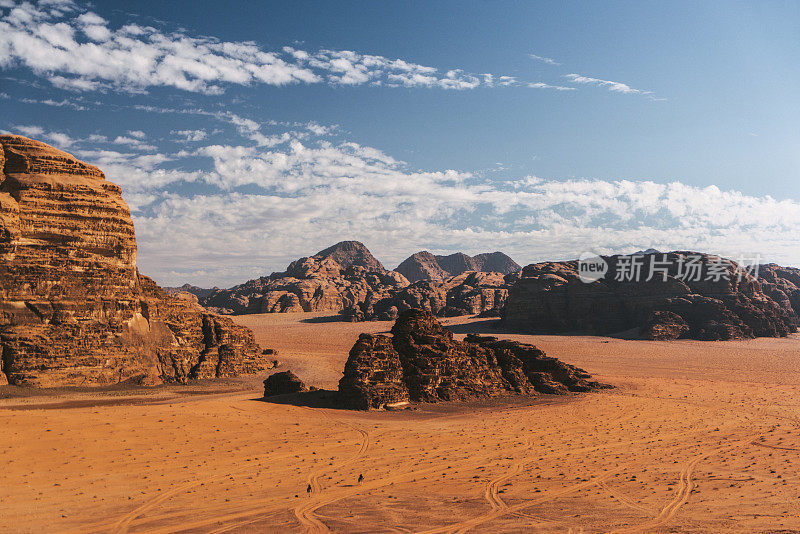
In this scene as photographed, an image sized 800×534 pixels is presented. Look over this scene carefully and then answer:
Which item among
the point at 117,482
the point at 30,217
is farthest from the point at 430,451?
the point at 30,217

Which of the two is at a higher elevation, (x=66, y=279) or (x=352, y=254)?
(x=352, y=254)

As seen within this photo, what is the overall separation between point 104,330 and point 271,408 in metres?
9.40

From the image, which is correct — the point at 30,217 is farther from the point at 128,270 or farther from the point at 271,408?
the point at 271,408

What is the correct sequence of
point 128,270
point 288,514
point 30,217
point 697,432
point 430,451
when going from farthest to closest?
point 128,270 → point 30,217 → point 697,432 → point 430,451 → point 288,514

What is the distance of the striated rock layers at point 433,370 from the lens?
63.8 ft

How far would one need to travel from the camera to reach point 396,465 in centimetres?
1216

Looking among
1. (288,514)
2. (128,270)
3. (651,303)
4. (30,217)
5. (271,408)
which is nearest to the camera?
(288,514)

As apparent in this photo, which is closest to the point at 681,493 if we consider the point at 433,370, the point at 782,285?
the point at 433,370

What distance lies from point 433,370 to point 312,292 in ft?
224

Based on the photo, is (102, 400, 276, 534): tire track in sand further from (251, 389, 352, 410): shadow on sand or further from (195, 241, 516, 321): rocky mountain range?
(195, 241, 516, 321): rocky mountain range

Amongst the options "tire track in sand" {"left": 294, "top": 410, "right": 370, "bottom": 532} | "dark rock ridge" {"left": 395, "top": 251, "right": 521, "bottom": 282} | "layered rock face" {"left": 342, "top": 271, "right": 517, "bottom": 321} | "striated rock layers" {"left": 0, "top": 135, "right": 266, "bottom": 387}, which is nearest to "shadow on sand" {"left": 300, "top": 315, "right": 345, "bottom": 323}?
"layered rock face" {"left": 342, "top": 271, "right": 517, "bottom": 321}

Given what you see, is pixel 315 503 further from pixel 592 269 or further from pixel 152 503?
pixel 592 269

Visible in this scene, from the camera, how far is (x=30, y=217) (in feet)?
68.9

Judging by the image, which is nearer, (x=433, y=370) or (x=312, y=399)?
(x=312, y=399)
